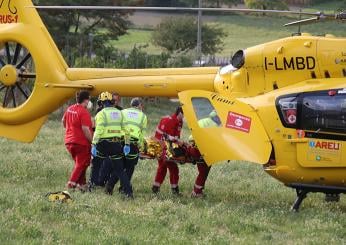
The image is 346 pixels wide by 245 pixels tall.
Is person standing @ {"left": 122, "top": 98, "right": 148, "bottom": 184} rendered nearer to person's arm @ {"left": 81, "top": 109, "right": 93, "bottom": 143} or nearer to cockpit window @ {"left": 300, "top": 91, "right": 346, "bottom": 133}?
person's arm @ {"left": 81, "top": 109, "right": 93, "bottom": 143}

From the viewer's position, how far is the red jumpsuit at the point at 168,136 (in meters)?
12.1

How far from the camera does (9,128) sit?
1392cm

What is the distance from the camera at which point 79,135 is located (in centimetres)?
1226

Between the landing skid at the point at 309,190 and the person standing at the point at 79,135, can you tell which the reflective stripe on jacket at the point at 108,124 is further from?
the landing skid at the point at 309,190

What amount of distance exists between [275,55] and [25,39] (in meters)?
5.31

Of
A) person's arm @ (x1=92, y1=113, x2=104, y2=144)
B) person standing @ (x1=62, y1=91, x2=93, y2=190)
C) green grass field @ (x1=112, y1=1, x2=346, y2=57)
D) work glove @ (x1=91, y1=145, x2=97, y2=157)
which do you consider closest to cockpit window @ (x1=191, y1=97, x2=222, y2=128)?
person's arm @ (x1=92, y1=113, x2=104, y2=144)

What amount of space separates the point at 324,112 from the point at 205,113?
195 centimetres

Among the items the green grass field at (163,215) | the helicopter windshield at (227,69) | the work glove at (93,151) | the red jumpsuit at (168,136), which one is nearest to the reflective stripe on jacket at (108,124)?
the work glove at (93,151)

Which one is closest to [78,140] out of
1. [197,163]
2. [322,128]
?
[197,163]

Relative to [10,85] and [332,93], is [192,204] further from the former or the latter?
[10,85]

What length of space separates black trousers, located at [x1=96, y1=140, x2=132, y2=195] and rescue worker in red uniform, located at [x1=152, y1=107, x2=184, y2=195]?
0.84 metres

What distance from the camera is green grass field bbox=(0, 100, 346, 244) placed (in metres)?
8.53

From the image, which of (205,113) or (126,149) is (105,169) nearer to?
(126,149)

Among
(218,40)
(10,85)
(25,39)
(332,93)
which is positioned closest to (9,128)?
(10,85)
